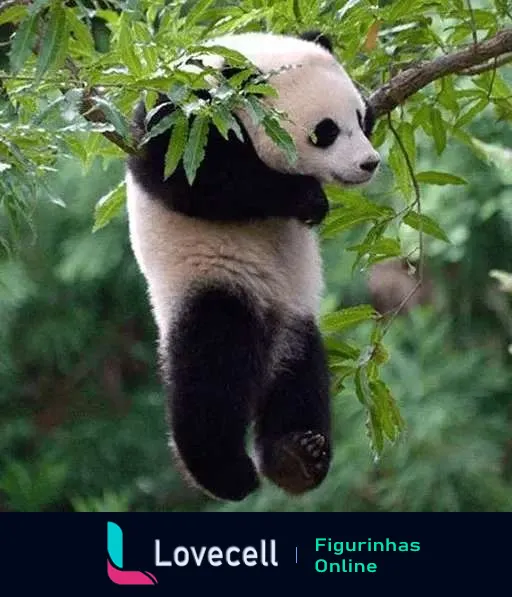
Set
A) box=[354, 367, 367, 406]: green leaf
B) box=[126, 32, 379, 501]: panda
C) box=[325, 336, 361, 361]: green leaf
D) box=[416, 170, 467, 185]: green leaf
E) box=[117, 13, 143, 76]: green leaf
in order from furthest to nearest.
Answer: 1. box=[325, 336, 361, 361]: green leaf
2. box=[416, 170, 467, 185]: green leaf
3. box=[354, 367, 367, 406]: green leaf
4. box=[126, 32, 379, 501]: panda
5. box=[117, 13, 143, 76]: green leaf

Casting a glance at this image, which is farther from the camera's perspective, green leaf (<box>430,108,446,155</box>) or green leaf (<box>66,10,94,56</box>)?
green leaf (<box>430,108,446,155</box>)

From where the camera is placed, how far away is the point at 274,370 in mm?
4074

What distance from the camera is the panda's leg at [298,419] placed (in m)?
3.94

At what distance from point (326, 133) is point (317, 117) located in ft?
0.15

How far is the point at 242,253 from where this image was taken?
3.96m

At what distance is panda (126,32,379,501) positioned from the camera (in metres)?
3.74

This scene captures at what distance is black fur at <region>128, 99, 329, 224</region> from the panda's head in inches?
2.8

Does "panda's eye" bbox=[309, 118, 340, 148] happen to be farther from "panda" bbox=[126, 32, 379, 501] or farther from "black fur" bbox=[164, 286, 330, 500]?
"black fur" bbox=[164, 286, 330, 500]

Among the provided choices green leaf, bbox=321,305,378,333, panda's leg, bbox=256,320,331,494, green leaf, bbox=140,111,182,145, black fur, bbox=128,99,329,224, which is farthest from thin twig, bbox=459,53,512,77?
green leaf, bbox=140,111,182,145

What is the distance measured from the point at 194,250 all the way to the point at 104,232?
6.39 metres

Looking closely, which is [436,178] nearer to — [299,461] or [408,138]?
[408,138]
